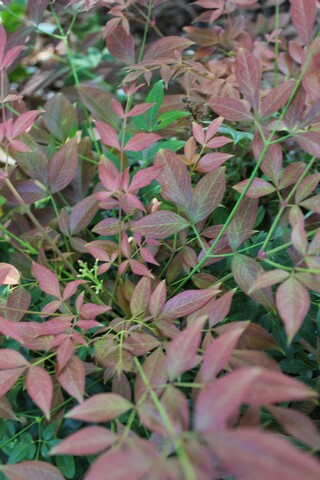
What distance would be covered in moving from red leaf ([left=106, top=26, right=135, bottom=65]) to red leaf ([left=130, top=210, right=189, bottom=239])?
1.37ft

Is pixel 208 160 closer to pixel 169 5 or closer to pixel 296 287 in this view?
pixel 296 287

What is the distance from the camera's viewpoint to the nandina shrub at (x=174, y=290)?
397mm

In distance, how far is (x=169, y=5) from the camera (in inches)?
79.3

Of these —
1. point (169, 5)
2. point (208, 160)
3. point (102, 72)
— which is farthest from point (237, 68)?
point (169, 5)

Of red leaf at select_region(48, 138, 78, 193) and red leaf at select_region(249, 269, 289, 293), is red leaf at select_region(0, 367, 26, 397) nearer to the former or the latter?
red leaf at select_region(249, 269, 289, 293)

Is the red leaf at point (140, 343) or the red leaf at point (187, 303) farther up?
the red leaf at point (187, 303)

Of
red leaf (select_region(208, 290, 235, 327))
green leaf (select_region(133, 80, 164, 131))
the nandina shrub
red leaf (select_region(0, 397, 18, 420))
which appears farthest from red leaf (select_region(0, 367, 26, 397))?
green leaf (select_region(133, 80, 164, 131))

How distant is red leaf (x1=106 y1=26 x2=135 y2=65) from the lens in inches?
38.3

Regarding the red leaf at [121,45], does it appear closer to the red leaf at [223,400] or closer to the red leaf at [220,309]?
the red leaf at [220,309]

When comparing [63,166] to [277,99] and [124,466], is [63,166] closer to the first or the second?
[277,99]

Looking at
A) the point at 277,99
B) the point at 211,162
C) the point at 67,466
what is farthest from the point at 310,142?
the point at 67,466

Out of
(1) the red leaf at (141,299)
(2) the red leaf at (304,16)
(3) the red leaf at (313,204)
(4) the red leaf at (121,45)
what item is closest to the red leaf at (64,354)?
(1) the red leaf at (141,299)

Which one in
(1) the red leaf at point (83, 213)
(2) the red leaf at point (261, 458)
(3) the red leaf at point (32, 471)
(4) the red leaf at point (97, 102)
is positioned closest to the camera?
(2) the red leaf at point (261, 458)

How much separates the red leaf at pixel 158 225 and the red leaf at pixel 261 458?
357mm
